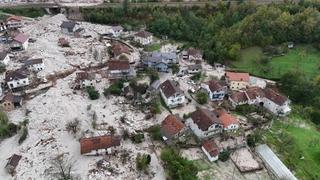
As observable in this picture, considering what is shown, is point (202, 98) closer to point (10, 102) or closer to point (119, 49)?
point (119, 49)

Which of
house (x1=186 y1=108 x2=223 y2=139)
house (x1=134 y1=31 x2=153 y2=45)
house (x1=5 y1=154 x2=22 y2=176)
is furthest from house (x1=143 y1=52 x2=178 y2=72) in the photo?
house (x1=5 y1=154 x2=22 y2=176)

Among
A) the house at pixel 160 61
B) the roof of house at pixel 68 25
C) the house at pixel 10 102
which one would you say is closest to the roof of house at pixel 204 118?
the house at pixel 160 61

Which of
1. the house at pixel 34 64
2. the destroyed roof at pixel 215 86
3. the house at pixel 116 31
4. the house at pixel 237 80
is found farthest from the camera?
the house at pixel 116 31

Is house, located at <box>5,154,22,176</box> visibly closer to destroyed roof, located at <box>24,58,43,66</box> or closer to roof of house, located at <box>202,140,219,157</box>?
destroyed roof, located at <box>24,58,43,66</box>

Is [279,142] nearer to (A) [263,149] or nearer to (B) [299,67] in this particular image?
(A) [263,149]

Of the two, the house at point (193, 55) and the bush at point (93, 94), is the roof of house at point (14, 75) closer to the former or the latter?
the bush at point (93, 94)

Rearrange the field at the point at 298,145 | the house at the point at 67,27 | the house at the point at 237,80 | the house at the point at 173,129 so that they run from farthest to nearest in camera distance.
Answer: the house at the point at 67,27 < the house at the point at 237,80 < the house at the point at 173,129 < the field at the point at 298,145

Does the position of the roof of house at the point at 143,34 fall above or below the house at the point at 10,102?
above
